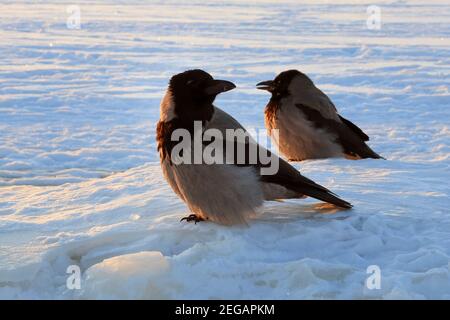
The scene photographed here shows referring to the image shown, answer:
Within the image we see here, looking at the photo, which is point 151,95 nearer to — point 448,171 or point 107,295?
point 448,171

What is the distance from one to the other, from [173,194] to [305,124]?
2.49 meters

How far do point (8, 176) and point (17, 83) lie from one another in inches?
378

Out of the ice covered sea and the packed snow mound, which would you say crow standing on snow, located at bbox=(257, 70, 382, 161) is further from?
the packed snow mound

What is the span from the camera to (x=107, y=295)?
161 inches

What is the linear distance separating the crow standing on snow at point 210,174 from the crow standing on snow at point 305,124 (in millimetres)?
3069

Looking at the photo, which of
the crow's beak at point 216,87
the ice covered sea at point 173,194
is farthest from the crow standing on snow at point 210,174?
the ice covered sea at point 173,194

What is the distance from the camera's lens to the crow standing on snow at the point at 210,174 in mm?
4910

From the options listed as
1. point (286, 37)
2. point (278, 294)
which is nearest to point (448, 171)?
point (278, 294)

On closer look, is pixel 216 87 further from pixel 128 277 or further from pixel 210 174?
pixel 128 277

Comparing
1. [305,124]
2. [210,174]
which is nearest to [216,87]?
[210,174]

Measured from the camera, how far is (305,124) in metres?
8.20

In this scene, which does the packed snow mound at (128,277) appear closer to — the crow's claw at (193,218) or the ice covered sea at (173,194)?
the ice covered sea at (173,194)

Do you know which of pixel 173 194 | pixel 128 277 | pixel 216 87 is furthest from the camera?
pixel 173 194

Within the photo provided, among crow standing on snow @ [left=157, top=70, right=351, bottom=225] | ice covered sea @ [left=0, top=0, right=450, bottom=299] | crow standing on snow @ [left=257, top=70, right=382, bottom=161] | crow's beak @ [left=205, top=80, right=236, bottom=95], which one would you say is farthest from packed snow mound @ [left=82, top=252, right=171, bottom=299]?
crow standing on snow @ [left=257, top=70, right=382, bottom=161]
